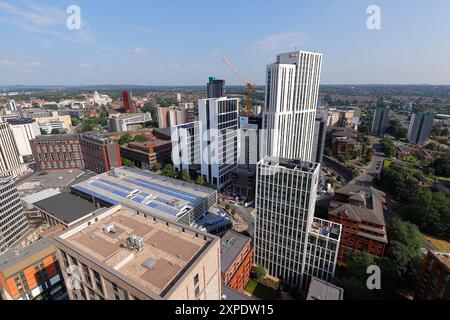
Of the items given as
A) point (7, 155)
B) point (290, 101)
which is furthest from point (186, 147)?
point (7, 155)

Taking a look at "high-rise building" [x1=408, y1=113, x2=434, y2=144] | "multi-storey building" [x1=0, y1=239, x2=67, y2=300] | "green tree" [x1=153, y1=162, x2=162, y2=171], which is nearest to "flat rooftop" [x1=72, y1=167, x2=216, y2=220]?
"multi-storey building" [x1=0, y1=239, x2=67, y2=300]

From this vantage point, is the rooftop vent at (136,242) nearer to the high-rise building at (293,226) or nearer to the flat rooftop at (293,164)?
the high-rise building at (293,226)

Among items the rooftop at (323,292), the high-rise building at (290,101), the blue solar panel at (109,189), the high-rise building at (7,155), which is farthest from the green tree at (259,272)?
the high-rise building at (7,155)

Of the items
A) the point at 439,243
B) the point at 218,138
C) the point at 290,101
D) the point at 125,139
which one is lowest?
→ the point at 439,243

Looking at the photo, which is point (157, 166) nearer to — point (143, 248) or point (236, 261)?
point (236, 261)

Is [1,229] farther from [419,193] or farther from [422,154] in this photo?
[422,154]

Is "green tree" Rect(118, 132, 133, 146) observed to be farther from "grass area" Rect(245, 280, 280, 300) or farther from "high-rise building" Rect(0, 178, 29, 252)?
"grass area" Rect(245, 280, 280, 300)
